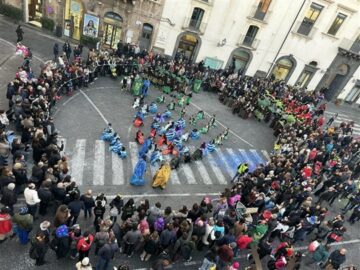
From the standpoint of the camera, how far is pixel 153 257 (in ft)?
41.9

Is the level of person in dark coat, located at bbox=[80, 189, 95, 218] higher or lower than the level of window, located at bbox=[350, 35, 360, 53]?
lower

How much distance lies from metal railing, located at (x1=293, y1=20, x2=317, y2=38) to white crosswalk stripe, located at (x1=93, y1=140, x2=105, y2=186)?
23.1 m

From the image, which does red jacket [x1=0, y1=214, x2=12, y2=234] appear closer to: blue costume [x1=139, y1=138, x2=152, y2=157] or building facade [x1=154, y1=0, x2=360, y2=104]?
blue costume [x1=139, y1=138, x2=152, y2=157]

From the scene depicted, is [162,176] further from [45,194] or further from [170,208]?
[45,194]

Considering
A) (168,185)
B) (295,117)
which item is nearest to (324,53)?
(295,117)

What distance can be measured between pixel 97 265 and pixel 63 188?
2972 mm

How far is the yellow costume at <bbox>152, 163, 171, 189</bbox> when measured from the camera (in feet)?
53.0

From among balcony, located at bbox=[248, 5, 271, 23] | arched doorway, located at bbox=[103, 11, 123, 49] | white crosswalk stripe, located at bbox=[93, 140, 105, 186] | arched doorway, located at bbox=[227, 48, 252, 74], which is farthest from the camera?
arched doorway, located at bbox=[227, 48, 252, 74]

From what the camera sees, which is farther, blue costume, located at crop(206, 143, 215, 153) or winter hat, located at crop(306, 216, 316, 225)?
blue costume, located at crop(206, 143, 215, 153)

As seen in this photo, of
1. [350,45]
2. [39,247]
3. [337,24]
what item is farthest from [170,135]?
[350,45]

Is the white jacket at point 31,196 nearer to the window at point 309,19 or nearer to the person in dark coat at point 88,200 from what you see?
the person in dark coat at point 88,200

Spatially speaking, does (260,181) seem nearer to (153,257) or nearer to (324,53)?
(153,257)

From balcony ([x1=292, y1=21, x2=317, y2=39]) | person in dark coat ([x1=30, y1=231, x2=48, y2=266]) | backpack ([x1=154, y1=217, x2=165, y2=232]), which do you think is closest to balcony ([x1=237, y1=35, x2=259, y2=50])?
balcony ([x1=292, y1=21, x2=317, y2=39])

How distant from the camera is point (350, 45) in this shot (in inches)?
1334
